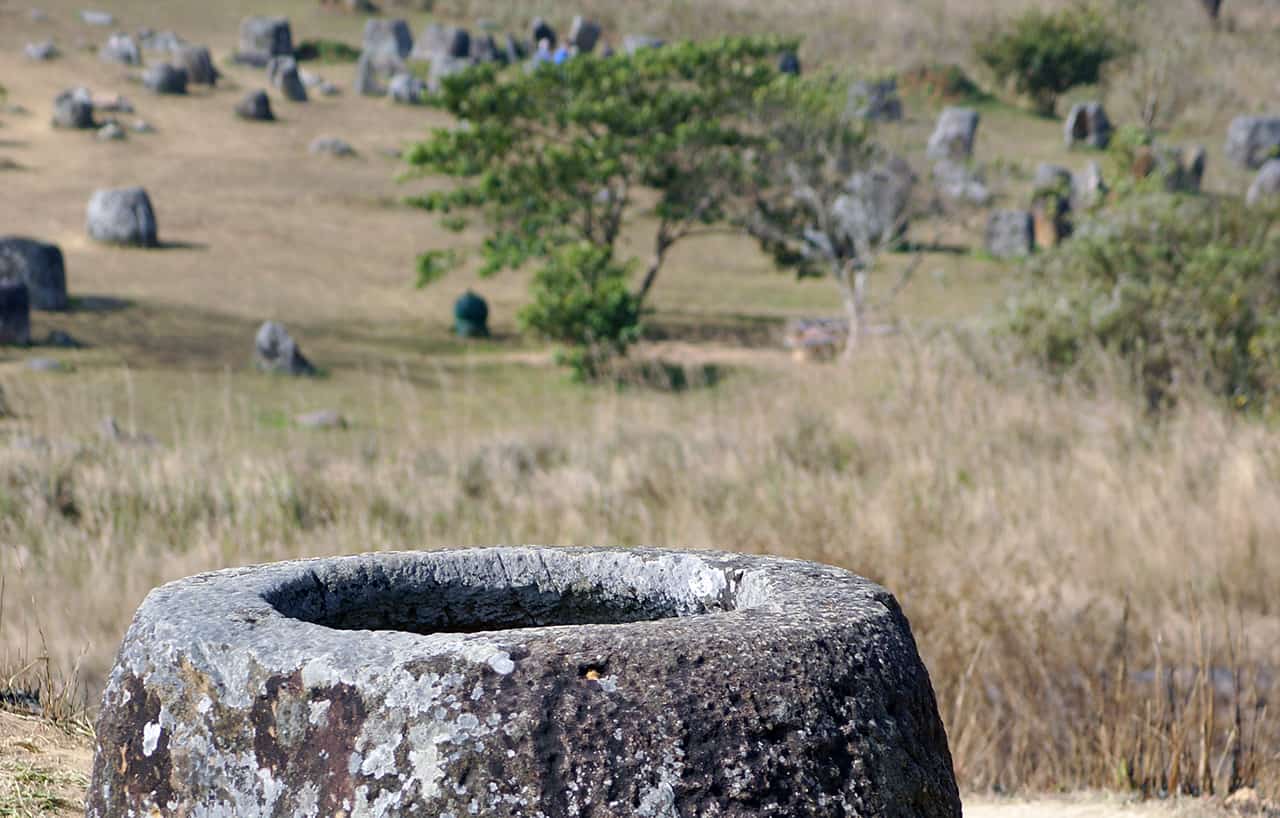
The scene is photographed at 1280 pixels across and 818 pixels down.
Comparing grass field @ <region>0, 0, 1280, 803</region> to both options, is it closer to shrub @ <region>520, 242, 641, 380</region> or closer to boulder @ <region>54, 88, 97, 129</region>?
shrub @ <region>520, 242, 641, 380</region>

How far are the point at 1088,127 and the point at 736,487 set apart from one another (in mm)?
29421

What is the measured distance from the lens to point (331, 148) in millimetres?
28281

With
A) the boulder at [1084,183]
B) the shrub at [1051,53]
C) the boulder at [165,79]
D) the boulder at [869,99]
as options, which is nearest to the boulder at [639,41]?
the shrub at [1051,53]

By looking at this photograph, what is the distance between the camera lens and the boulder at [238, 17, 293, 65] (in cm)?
3616

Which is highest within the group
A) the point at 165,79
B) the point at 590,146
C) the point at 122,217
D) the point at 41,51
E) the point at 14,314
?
the point at 41,51

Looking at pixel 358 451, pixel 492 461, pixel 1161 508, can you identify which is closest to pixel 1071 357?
pixel 1161 508

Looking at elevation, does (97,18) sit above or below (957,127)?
above

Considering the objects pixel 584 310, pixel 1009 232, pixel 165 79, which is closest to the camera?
pixel 584 310

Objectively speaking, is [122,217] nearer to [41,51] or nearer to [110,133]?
[110,133]

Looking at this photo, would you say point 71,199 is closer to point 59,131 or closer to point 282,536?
point 59,131

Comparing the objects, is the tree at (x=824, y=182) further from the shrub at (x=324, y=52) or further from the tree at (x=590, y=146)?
the shrub at (x=324, y=52)

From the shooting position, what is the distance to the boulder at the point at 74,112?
2688 cm

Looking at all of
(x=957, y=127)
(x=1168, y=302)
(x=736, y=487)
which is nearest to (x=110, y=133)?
(x=957, y=127)

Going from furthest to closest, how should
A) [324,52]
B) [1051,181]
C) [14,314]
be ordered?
[324,52]
[1051,181]
[14,314]
